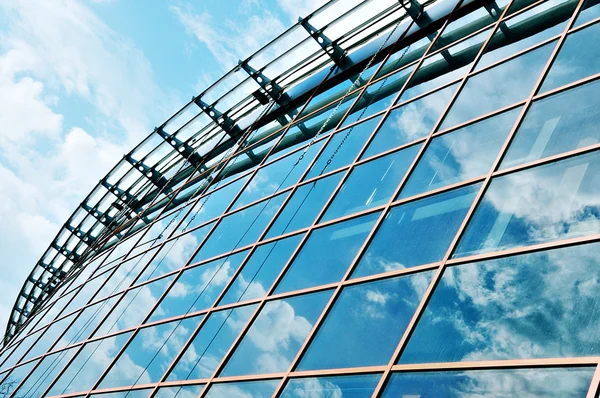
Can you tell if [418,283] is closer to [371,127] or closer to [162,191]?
[371,127]

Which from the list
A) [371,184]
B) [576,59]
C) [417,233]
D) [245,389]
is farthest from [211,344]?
[576,59]

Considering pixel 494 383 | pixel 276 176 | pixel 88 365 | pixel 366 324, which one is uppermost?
pixel 276 176

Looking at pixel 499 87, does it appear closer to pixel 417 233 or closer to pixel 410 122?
pixel 410 122

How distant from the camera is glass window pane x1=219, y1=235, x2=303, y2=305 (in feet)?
40.2

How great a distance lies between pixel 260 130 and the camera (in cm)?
2198

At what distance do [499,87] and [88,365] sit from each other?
13.6 meters

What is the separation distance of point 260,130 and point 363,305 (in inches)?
546

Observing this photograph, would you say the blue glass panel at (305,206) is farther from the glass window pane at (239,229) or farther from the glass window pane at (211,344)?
the glass window pane at (211,344)

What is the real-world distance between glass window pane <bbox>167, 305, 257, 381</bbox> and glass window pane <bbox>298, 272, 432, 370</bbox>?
2.74m

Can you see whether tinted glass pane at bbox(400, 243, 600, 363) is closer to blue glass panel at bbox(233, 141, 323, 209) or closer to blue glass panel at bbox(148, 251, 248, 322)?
blue glass panel at bbox(148, 251, 248, 322)

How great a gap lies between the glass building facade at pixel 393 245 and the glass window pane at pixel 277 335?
48 mm

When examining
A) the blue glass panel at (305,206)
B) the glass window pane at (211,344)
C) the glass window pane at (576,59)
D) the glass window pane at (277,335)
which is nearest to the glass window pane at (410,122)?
the blue glass panel at (305,206)

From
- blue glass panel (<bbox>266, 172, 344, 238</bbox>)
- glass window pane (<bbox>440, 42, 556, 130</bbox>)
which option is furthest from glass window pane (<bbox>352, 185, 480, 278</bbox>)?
blue glass panel (<bbox>266, 172, 344, 238</bbox>)

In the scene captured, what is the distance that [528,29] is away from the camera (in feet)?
42.6
